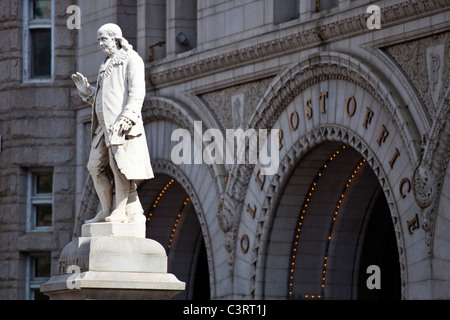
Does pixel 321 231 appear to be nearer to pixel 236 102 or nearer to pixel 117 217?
pixel 236 102

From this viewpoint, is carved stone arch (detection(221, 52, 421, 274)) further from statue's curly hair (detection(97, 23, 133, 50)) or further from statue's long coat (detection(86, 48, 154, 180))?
statue's curly hair (detection(97, 23, 133, 50))

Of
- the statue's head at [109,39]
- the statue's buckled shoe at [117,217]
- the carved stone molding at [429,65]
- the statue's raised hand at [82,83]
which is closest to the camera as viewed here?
the statue's buckled shoe at [117,217]

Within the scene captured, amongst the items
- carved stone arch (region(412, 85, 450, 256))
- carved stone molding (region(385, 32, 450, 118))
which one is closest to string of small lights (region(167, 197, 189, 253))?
carved stone molding (region(385, 32, 450, 118))

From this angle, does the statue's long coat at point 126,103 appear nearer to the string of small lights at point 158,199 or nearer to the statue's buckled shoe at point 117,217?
the statue's buckled shoe at point 117,217

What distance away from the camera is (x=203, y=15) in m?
30.8

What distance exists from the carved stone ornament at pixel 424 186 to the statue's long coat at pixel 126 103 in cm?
493

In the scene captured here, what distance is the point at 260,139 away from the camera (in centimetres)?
2873

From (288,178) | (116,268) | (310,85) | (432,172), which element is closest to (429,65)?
(432,172)

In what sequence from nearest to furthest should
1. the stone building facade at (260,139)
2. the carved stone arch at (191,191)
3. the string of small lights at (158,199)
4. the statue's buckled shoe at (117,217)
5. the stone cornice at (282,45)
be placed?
1. the statue's buckled shoe at (117,217)
2. the stone building facade at (260,139)
3. the stone cornice at (282,45)
4. the carved stone arch at (191,191)
5. the string of small lights at (158,199)

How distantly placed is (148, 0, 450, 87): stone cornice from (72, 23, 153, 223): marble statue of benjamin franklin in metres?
5.35

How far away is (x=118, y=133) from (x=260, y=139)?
812cm

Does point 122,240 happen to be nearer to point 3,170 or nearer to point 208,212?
point 208,212

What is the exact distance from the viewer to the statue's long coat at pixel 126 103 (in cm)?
2106

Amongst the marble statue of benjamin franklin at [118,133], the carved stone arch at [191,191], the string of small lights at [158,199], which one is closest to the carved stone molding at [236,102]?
the carved stone arch at [191,191]
